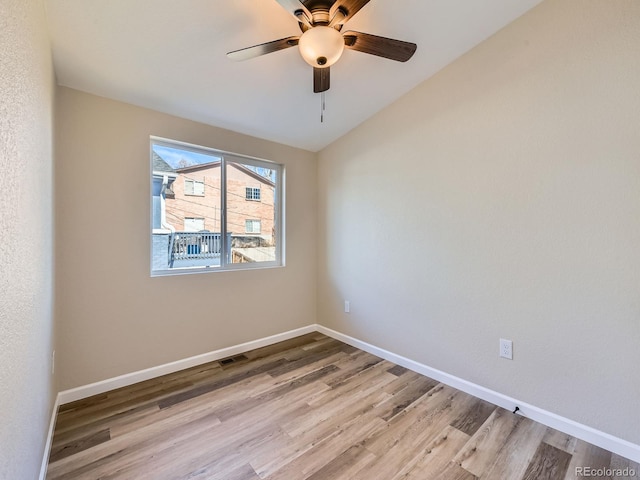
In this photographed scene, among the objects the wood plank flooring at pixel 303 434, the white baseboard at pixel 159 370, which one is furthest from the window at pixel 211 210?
the wood plank flooring at pixel 303 434

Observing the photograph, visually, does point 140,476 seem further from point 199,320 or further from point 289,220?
point 289,220

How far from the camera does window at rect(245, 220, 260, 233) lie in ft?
9.77

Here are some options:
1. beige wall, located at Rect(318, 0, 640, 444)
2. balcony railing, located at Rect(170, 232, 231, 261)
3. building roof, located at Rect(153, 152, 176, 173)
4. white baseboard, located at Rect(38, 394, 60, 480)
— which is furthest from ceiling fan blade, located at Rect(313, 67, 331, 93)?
white baseboard, located at Rect(38, 394, 60, 480)

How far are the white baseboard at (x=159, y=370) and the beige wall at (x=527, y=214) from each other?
122cm

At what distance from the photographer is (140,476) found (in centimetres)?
141

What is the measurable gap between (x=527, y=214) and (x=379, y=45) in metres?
1.41

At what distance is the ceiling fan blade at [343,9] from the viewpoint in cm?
133

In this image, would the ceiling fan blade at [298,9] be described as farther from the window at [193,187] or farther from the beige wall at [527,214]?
the window at [193,187]

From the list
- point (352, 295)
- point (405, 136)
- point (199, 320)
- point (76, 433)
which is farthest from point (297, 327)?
point (405, 136)

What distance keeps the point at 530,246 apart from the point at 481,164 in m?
0.66

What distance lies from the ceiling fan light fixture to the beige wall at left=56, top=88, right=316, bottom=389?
1.46 meters

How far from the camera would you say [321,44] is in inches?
57.3

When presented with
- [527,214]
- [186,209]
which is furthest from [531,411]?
[186,209]

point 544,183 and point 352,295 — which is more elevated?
point 544,183
